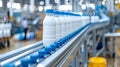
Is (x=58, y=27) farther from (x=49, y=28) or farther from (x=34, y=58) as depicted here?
(x=34, y=58)

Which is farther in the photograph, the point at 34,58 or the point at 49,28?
the point at 49,28

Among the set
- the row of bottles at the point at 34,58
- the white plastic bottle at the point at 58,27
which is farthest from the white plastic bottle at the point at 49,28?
the row of bottles at the point at 34,58

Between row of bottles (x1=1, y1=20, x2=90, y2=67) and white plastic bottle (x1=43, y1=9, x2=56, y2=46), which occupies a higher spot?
white plastic bottle (x1=43, y1=9, x2=56, y2=46)

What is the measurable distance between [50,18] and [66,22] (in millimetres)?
277

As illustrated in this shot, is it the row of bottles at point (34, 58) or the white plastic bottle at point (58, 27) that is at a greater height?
the white plastic bottle at point (58, 27)

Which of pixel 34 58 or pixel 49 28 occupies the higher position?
pixel 49 28

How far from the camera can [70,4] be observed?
3.70m

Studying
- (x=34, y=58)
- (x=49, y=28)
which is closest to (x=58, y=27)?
(x=49, y=28)

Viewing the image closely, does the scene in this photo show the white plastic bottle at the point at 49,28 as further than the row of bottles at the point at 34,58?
Yes

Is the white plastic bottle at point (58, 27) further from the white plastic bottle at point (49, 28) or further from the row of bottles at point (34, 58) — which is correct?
the row of bottles at point (34, 58)

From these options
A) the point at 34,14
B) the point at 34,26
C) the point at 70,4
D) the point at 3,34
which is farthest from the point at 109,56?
the point at 34,14

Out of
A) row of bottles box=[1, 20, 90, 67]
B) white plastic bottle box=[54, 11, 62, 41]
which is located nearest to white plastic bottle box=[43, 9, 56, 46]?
white plastic bottle box=[54, 11, 62, 41]

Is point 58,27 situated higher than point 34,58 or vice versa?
point 58,27

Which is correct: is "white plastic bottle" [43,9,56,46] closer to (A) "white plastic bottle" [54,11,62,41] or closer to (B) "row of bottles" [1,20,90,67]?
(A) "white plastic bottle" [54,11,62,41]
